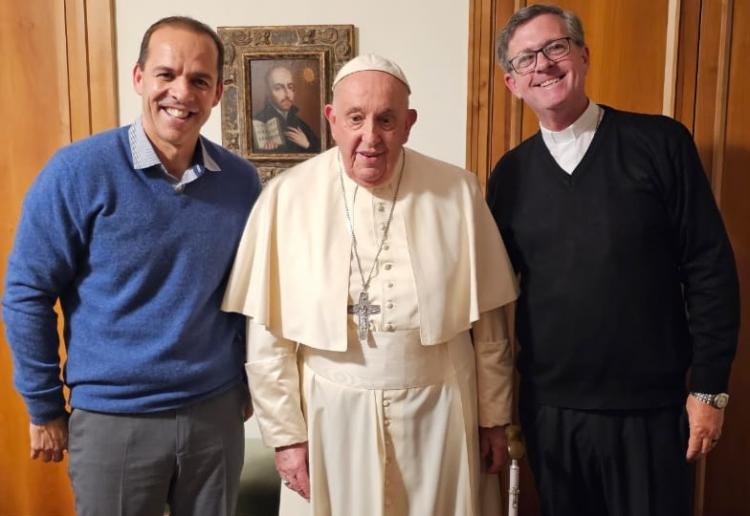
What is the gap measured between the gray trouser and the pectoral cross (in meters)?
0.42

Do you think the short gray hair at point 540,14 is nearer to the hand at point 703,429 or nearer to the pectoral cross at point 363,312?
the pectoral cross at point 363,312

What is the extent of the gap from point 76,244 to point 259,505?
134 centimetres

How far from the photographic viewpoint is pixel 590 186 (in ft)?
5.29

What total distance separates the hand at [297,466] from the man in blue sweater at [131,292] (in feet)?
0.68

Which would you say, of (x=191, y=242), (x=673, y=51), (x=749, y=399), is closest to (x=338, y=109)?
(x=191, y=242)

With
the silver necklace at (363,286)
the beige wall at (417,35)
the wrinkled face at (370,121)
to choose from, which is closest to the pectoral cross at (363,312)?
the silver necklace at (363,286)

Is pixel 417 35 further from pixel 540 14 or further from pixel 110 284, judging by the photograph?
pixel 110 284

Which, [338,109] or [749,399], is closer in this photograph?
[338,109]

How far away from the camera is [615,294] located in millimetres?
1583

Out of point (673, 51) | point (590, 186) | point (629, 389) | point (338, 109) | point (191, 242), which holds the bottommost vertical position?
point (629, 389)

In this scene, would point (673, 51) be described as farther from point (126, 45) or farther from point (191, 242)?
point (126, 45)

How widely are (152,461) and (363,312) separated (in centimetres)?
63

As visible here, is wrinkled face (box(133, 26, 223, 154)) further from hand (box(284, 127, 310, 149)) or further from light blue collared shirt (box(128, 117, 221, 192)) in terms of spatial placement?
hand (box(284, 127, 310, 149))

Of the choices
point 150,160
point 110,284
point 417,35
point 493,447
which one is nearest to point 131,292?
point 110,284
